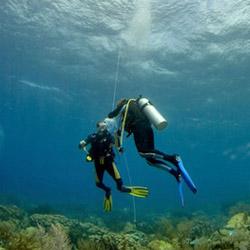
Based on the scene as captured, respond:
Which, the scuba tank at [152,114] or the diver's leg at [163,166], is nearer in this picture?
the scuba tank at [152,114]

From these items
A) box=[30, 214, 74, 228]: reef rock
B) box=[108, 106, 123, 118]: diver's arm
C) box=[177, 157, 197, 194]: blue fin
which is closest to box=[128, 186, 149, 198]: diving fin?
box=[177, 157, 197, 194]: blue fin

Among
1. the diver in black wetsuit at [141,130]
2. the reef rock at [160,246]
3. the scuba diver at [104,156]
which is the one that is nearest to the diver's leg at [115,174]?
the scuba diver at [104,156]

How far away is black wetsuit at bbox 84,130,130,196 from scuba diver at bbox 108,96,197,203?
0.33m

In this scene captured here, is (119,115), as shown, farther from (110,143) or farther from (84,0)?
(84,0)

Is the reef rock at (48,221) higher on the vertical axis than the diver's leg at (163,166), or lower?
higher

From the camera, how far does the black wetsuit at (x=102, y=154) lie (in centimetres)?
862

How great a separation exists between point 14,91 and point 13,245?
33563 millimetres

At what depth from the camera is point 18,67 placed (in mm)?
33062

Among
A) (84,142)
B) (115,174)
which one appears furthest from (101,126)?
(115,174)

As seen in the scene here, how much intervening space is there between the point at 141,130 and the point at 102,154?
1.17 m

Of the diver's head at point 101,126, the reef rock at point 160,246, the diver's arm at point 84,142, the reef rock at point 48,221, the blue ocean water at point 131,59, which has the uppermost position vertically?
the blue ocean water at point 131,59

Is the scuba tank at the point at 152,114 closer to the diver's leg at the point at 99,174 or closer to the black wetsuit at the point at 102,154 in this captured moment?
the black wetsuit at the point at 102,154

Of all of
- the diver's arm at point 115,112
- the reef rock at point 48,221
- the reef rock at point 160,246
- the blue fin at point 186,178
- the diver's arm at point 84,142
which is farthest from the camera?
the reef rock at point 48,221

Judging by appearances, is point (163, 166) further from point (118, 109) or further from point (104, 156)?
point (118, 109)
